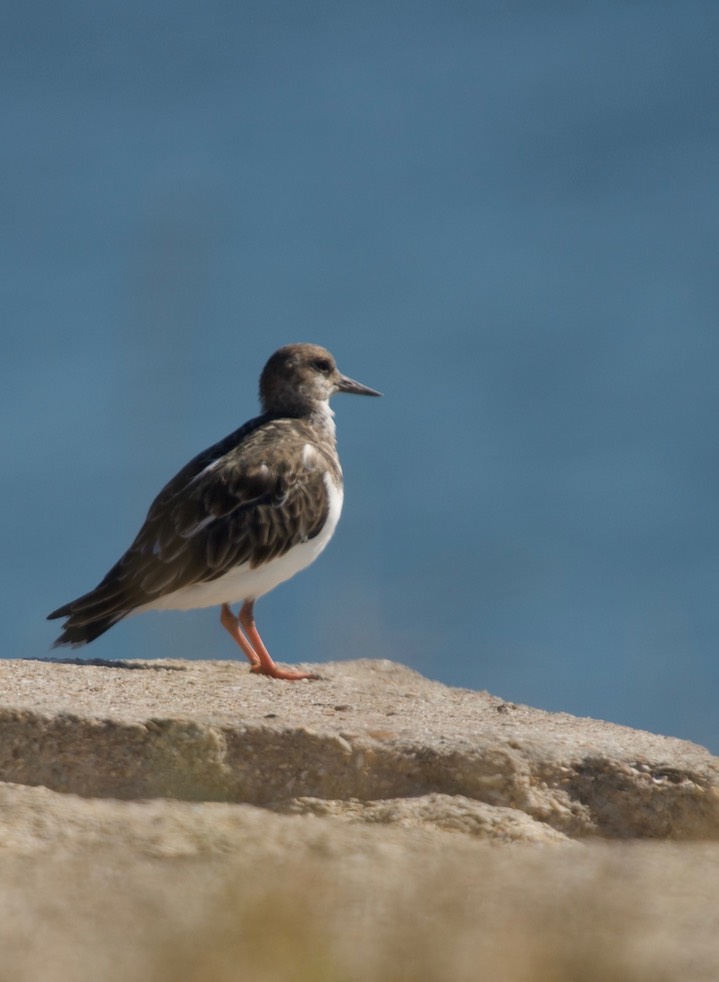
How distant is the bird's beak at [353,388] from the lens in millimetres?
10367

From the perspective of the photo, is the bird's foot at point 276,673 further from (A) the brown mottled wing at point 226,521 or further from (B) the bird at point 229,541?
(A) the brown mottled wing at point 226,521

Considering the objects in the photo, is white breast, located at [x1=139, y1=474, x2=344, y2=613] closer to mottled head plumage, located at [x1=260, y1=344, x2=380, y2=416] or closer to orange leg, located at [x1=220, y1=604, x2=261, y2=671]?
orange leg, located at [x1=220, y1=604, x2=261, y2=671]

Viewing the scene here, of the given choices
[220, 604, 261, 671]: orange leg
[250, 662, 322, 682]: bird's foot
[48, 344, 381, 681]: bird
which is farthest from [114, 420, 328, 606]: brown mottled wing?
[250, 662, 322, 682]: bird's foot

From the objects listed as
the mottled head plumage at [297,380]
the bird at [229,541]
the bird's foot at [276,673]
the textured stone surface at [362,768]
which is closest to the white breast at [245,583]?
the bird at [229,541]

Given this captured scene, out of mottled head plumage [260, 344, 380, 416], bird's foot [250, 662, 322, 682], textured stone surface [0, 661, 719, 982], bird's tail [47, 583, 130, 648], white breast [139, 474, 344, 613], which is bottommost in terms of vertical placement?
textured stone surface [0, 661, 719, 982]

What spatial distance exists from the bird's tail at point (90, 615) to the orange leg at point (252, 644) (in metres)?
0.67

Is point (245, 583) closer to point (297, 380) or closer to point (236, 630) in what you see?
point (236, 630)

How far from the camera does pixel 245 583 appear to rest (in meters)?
8.46

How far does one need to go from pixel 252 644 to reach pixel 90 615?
114 centimetres

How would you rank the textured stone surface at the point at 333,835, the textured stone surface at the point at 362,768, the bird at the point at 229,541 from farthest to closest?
the bird at the point at 229,541 < the textured stone surface at the point at 362,768 < the textured stone surface at the point at 333,835

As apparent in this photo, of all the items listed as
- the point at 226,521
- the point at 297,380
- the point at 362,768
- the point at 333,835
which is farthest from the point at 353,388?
the point at 333,835

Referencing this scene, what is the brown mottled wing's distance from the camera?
8.34 meters

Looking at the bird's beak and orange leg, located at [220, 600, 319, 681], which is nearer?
orange leg, located at [220, 600, 319, 681]

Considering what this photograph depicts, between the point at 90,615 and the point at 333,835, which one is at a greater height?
the point at 90,615
